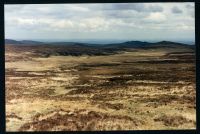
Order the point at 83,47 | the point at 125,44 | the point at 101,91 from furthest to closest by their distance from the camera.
→ 1. the point at 125,44
2. the point at 83,47
3. the point at 101,91

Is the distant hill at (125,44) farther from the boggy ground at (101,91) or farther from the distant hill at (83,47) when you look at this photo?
the boggy ground at (101,91)

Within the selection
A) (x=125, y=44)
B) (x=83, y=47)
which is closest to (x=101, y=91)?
(x=83, y=47)

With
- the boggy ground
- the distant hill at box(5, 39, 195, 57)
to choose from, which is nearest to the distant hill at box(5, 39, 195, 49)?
the distant hill at box(5, 39, 195, 57)

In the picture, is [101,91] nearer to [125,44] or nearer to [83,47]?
[83,47]

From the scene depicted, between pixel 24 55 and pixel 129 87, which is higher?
pixel 24 55

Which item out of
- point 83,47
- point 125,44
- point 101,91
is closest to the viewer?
point 101,91

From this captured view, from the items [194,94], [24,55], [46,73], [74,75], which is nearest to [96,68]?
[74,75]

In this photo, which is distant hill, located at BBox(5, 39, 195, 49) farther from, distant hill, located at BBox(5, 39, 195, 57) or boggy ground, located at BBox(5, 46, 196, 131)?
boggy ground, located at BBox(5, 46, 196, 131)

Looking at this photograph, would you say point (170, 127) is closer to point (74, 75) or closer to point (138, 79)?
point (138, 79)
